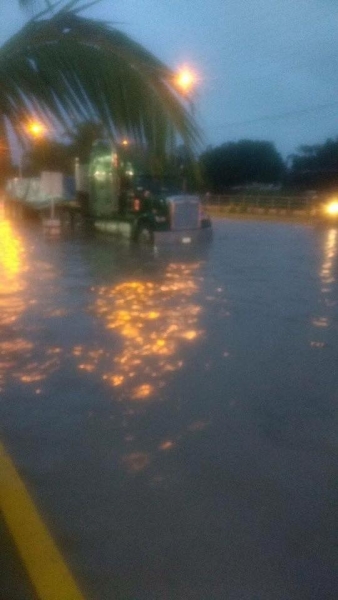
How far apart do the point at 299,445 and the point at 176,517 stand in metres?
2.05

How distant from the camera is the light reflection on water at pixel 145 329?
1094cm

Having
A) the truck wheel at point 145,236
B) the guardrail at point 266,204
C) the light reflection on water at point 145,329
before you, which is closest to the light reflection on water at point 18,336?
the light reflection on water at point 145,329

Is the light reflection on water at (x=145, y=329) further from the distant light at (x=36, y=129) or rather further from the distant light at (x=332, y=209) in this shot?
the distant light at (x=332, y=209)

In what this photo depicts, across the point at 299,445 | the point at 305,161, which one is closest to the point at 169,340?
the point at 299,445

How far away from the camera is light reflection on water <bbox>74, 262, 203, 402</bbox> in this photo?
10938mm

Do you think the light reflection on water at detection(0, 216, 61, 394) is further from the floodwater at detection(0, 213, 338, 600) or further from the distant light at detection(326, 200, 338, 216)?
the distant light at detection(326, 200, 338, 216)

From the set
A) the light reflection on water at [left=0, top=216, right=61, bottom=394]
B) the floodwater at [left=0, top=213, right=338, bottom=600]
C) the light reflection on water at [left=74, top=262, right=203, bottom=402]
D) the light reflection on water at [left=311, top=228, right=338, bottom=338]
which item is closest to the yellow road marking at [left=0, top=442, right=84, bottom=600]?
the floodwater at [left=0, top=213, right=338, bottom=600]

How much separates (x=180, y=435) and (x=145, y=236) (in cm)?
2487

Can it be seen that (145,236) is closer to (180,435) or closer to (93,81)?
(180,435)

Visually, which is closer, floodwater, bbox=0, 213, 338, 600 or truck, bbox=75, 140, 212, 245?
floodwater, bbox=0, 213, 338, 600

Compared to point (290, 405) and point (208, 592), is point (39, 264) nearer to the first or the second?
point (290, 405)

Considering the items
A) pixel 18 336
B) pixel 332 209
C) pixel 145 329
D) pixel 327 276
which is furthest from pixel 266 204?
pixel 18 336

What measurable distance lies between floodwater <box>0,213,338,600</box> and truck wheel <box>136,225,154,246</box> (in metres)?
13.4

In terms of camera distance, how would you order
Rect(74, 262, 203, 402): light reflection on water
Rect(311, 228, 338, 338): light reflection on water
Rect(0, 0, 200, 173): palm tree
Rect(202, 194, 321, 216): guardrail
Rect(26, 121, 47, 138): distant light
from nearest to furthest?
Rect(0, 0, 200, 173): palm tree
Rect(26, 121, 47, 138): distant light
Rect(74, 262, 203, 402): light reflection on water
Rect(311, 228, 338, 338): light reflection on water
Rect(202, 194, 321, 216): guardrail
